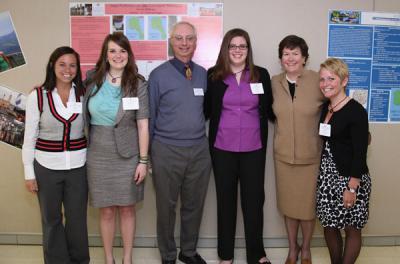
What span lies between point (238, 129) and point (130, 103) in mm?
766

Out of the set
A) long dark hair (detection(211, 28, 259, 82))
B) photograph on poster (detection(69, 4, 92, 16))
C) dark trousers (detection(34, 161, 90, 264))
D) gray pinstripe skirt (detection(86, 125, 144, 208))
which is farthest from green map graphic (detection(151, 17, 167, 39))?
dark trousers (detection(34, 161, 90, 264))

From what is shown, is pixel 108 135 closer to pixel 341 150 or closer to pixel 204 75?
pixel 204 75

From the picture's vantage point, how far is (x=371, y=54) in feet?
9.86

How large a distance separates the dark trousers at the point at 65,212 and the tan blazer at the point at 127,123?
31 centimetres

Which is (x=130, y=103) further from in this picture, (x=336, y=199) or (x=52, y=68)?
(x=336, y=199)

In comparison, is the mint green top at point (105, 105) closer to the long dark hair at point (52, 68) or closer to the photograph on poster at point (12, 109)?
the long dark hair at point (52, 68)

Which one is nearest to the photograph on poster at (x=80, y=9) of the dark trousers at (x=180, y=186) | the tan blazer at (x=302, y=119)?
the dark trousers at (x=180, y=186)

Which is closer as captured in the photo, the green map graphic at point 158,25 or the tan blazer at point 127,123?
the tan blazer at point 127,123

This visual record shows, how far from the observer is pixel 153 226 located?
3104 mm

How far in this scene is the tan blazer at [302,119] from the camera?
2.49m

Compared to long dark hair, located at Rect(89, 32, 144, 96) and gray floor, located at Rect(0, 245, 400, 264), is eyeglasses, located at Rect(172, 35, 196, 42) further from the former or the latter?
gray floor, located at Rect(0, 245, 400, 264)

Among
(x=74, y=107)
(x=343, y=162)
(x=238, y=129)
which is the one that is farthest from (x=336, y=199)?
(x=74, y=107)

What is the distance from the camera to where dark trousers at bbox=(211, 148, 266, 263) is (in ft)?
8.50

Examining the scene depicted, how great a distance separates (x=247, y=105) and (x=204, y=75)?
0.39 metres
